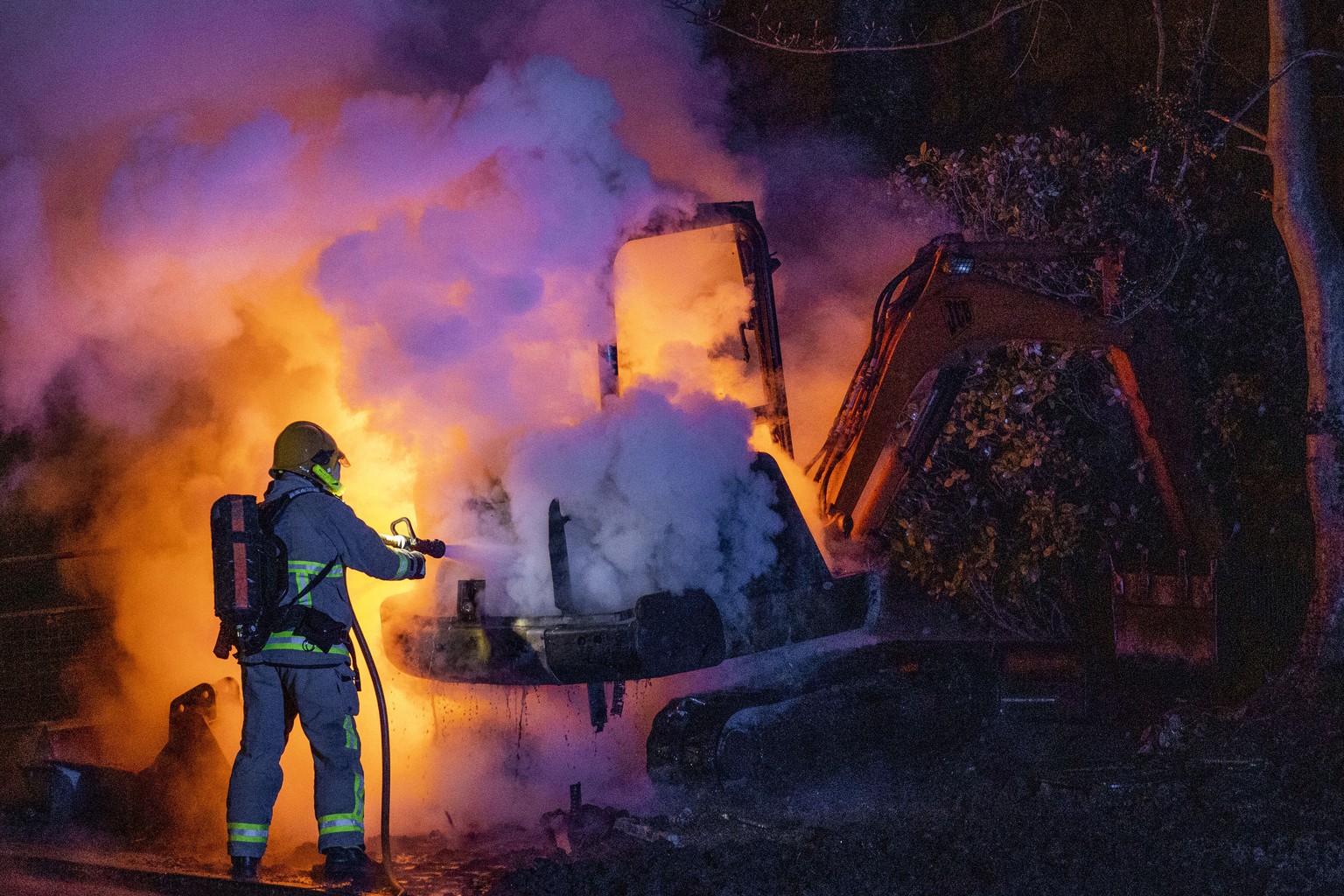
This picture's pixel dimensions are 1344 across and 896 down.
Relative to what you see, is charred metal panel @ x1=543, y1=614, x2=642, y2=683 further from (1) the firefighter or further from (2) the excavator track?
(1) the firefighter

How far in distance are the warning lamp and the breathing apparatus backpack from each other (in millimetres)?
3821

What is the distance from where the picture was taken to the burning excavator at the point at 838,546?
6258 millimetres

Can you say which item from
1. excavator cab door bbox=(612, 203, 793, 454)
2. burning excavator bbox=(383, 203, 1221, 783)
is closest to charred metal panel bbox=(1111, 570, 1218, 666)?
burning excavator bbox=(383, 203, 1221, 783)

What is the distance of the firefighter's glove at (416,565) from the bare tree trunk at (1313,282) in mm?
5170

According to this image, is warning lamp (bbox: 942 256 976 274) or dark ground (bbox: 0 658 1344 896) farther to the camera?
warning lamp (bbox: 942 256 976 274)

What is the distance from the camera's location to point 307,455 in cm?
603

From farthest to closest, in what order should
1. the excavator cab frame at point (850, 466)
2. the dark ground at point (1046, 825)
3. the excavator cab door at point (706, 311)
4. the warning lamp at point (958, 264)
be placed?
the excavator cab door at point (706, 311)
the warning lamp at point (958, 264)
the excavator cab frame at point (850, 466)
the dark ground at point (1046, 825)

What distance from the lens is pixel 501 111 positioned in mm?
7785

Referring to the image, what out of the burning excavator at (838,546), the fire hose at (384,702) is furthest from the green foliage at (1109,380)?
the fire hose at (384,702)

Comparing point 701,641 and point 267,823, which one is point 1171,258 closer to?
point 701,641

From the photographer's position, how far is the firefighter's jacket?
5695 millimetres

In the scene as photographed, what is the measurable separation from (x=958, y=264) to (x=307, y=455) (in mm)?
3596

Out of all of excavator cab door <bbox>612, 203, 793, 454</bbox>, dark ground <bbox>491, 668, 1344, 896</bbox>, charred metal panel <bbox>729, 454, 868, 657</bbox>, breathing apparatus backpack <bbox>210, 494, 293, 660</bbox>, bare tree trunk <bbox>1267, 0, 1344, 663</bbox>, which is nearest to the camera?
dark ground <bbox>491, 668, 1344, 896</bbox>

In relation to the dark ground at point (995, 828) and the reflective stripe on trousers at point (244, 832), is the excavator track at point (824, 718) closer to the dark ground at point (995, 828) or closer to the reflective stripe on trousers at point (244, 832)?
the dark ground at point (995, 828)
